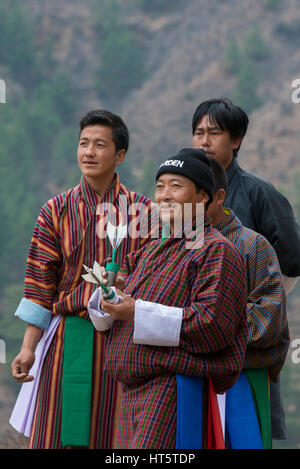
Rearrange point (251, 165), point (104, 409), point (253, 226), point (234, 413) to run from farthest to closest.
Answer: point (251, 165) → point (253, 226) → point (104, 409) → point (234, 413)

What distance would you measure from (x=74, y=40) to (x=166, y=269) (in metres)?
48.5

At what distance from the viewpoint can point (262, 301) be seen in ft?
8.78

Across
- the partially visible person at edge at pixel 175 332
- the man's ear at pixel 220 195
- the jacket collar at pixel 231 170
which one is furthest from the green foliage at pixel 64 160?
the partially visible person at edge at pixel 175 332

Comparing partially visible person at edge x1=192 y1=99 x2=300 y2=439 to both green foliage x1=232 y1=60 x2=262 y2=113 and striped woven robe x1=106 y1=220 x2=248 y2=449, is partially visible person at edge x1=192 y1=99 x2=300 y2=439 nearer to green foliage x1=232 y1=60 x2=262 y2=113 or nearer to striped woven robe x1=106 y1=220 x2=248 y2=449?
striped woven robe x1=106 y1=220 x2=248 y2=449

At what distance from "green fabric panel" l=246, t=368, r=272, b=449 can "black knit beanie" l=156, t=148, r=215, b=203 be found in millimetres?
634

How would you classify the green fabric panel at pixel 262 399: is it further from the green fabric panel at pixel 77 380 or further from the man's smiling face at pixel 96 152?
the man's smiling face at pixel 96 152

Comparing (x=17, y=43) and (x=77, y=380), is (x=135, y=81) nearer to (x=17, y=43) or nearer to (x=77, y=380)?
(x=17, y=43)

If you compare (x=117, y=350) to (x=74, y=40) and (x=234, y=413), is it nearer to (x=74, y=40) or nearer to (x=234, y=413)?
(x=234, y=413)

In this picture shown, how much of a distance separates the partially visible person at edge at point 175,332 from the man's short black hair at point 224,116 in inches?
33.4

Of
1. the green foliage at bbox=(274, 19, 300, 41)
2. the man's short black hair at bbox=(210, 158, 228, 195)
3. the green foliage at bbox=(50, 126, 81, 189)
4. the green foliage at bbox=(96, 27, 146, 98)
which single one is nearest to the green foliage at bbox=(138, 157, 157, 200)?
the green foliage at bbox=(50, 126, 81, 189)

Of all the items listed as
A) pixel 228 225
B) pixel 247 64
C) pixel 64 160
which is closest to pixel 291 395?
pixel 64 160

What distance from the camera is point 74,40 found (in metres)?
49.1

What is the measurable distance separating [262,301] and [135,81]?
45.4 meters

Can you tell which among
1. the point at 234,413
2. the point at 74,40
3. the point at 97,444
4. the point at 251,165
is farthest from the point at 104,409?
the point at 74,40
